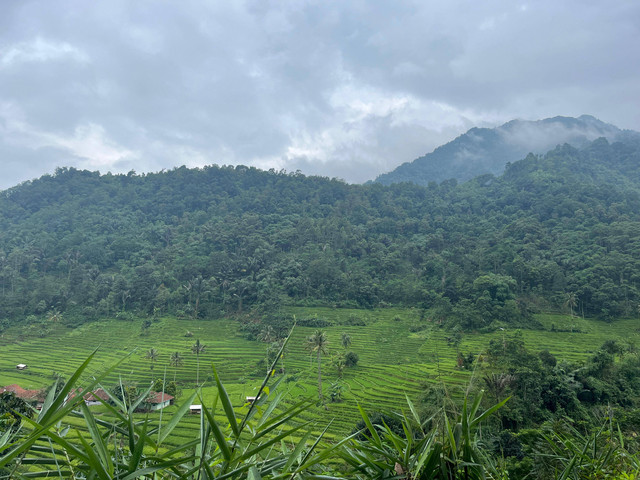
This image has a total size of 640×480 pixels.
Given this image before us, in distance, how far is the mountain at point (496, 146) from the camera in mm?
146125

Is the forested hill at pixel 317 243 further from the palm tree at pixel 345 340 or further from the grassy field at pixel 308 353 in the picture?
the palm tree at pixel 345 340

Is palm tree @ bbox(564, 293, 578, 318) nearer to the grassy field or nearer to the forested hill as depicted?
the forested hill

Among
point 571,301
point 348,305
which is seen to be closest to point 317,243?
point 348,305

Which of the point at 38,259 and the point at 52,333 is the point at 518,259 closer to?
the point at 52,333

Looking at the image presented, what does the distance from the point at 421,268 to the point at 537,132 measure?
459ft

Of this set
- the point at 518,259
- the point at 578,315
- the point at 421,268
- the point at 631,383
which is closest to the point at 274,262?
the point at 421,268

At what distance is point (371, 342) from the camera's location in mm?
31516

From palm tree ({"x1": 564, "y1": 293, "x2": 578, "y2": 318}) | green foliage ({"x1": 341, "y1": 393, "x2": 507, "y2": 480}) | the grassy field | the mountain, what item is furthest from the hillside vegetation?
the mountain

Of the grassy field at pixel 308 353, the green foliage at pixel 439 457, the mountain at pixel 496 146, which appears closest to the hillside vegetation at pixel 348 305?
the green foliage at pixel 439 457

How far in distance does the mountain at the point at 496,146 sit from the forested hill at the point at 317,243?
64.8 metres

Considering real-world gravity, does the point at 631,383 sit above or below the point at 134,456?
below

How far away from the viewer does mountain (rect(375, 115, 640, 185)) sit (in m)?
146

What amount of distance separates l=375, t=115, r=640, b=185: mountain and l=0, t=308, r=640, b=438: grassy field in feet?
365

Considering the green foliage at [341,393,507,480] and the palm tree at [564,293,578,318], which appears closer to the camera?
the green foliage at [341,393,507,480]
